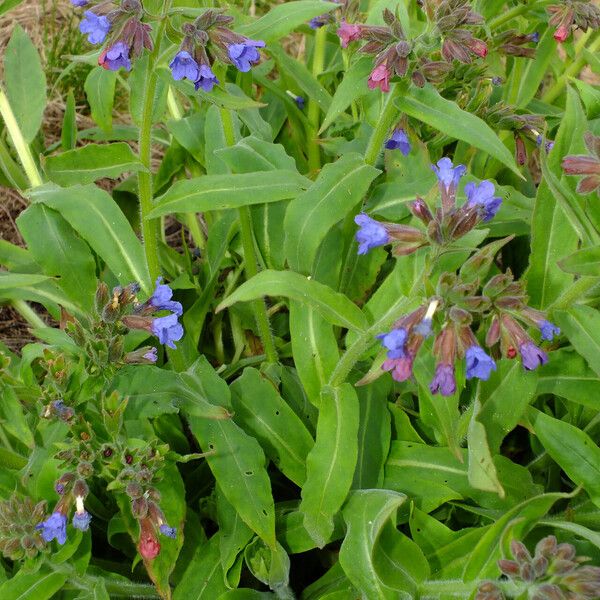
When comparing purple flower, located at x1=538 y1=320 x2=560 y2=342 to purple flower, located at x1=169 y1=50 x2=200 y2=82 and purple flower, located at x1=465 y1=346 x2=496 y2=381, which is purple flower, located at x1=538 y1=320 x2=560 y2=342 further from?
purple flower, located at x1=169 y1=50 x2=200 y2=82

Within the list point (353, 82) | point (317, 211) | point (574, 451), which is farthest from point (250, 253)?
point (574, 451)

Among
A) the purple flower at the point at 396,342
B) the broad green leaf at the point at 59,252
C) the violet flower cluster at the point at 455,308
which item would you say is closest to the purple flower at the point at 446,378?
the violet flower cluster at the point at 455,308

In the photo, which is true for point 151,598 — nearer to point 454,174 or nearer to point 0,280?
point 0,280

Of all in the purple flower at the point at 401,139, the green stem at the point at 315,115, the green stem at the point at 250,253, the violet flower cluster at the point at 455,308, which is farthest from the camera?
the green stem at the point at 315,115

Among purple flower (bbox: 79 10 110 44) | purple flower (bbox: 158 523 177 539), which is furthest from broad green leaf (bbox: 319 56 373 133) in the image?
purple flower (bbox: 158 523 177 539)

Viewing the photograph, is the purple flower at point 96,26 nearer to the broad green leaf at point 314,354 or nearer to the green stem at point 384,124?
the green stem at point 384,124

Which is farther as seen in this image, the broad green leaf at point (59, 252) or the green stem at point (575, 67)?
the green stem at point (575, 67)

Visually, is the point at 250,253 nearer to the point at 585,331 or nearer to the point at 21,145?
the point at 21,145
